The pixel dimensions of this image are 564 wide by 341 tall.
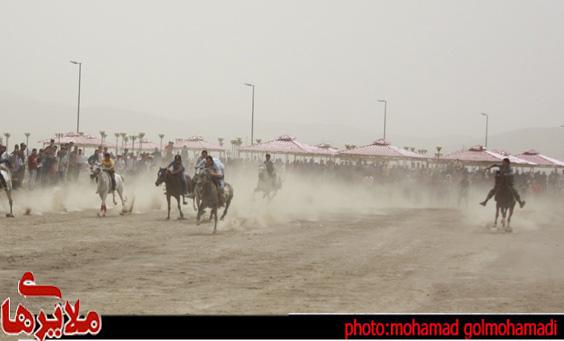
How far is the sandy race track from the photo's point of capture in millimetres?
14336

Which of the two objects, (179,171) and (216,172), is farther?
(179,171)

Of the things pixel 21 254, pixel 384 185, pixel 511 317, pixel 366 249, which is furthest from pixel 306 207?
pixel 511 317

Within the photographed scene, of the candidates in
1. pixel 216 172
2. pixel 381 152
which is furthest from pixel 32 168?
pixel 381 152

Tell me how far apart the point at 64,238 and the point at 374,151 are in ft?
123

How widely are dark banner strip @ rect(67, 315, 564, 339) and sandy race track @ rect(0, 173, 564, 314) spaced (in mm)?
1635

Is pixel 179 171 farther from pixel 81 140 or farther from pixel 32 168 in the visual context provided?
pixel 81 140

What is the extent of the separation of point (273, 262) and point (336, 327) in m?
8.16

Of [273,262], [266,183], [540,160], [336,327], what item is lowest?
[273,262]

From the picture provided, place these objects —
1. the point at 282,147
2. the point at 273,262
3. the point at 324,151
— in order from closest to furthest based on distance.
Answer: the point at 273,262 < the point at 282,147 < the point at 324,151

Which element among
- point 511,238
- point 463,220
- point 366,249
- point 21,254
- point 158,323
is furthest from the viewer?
point 463,220

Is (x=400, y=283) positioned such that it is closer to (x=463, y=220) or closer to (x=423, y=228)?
(x=423, y=228)

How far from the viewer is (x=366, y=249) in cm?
2281

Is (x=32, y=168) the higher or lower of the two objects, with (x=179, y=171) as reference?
lower

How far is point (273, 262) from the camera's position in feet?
63.7
